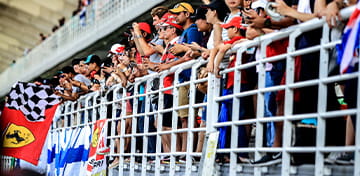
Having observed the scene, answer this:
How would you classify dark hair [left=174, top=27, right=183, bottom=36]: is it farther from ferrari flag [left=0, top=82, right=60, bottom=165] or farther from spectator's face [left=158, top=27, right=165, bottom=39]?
ferrari flag [left=0, top=82, right=60, bottom=165]

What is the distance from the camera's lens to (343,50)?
491 centimetres

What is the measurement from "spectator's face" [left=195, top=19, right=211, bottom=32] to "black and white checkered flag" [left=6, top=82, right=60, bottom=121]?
237 inches

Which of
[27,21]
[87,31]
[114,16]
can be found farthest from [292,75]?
[27,21]

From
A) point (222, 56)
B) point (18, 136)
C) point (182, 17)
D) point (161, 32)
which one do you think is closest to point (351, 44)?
point (222, 56)

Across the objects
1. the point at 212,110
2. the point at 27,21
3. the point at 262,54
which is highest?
the point at 27,21

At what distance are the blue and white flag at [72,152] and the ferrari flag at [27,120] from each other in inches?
32.6

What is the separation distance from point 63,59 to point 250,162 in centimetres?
1857

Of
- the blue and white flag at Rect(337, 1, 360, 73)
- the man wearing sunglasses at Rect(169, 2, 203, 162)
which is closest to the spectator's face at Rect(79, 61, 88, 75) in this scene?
the man wearing sunglasses at Rect(169, 2, 203, 162)

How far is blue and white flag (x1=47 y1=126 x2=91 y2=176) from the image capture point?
35.8 ft

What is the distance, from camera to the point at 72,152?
37.0 ft

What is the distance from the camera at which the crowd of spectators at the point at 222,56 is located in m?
5.64

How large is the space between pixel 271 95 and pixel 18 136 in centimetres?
832

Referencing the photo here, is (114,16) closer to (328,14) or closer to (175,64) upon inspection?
(175,64)

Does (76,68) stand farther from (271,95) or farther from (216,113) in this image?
(271,95)
